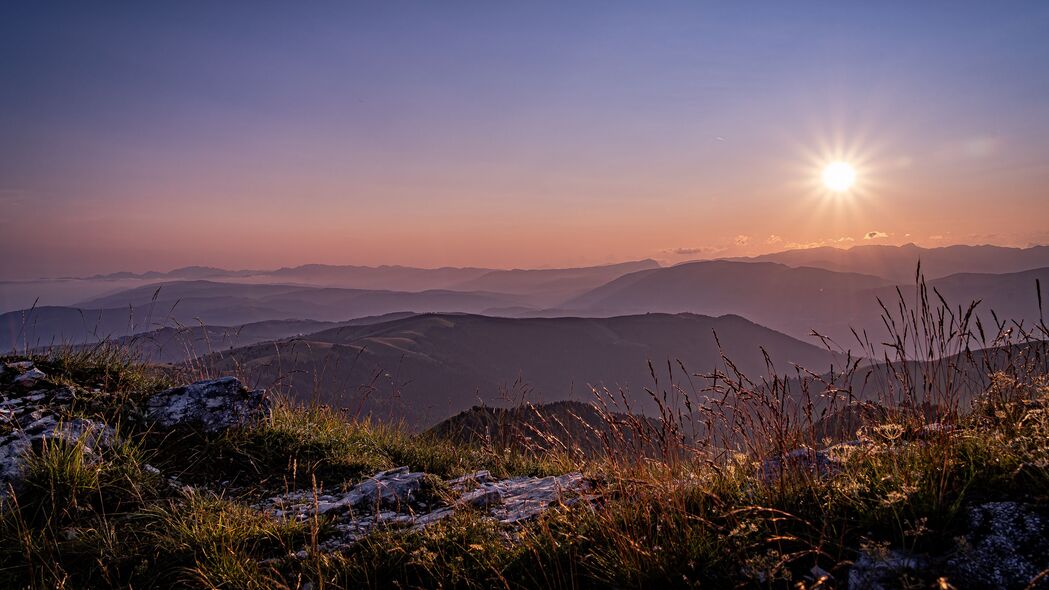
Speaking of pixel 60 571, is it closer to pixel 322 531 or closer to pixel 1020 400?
pixel 322 531

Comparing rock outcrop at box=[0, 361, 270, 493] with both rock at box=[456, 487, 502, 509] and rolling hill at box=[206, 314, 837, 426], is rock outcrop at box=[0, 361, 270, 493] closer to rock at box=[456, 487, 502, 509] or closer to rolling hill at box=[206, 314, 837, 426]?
rock at box=[456, 487, 502, 509]

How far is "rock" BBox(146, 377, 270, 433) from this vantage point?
16.9 ft

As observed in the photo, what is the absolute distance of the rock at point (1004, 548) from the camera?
6.47 ft

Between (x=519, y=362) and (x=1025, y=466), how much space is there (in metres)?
88.7

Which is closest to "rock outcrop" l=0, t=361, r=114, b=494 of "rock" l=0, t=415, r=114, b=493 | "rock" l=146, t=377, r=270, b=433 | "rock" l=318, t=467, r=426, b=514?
"rock" l=0, t=415, r=114, b=493

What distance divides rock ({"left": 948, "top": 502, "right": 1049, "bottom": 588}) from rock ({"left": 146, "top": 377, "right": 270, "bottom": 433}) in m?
6.01

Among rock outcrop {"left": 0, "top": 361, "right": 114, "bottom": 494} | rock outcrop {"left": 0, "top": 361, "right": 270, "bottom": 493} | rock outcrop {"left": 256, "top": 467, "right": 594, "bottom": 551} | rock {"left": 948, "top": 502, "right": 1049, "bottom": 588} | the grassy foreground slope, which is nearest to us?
rock {"left": 948, "top": 502, "right": 1049, "bottom": 588}

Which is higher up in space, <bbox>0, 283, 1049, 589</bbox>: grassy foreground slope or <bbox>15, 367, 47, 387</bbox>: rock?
<bbox>15, 367, 47, 387</bbox>: rock

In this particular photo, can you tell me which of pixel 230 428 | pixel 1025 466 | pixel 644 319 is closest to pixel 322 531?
pixel 230 428

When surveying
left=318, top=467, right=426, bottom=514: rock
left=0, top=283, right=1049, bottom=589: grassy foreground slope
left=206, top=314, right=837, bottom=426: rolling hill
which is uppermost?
left=0, top=283, right=1049, bottom=589: grassy foreground slope

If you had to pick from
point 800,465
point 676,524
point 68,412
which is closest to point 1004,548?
point 800,465

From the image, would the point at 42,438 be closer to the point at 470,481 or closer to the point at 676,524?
the point at 470,481

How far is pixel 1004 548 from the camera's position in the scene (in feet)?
6.78

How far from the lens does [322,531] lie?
3482 mm
